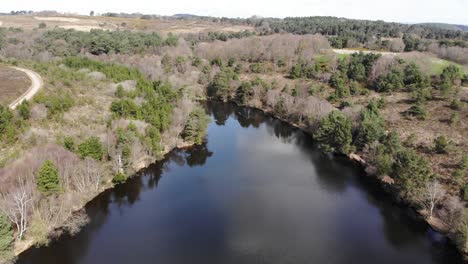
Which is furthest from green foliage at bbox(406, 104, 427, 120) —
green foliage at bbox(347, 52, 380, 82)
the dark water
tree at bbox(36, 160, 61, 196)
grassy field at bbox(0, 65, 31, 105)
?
grassy field at bbox(0, 65, 31, 105)

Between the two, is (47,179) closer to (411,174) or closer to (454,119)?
(411,174)

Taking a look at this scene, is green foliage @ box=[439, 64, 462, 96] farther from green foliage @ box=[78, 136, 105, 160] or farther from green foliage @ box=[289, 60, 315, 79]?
green foliage @ box=[78, 136, 105, 160]

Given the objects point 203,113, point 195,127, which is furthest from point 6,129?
point 203,113

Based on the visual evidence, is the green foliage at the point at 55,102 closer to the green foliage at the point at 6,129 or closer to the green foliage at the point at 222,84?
the green foliage at the point at 6,129

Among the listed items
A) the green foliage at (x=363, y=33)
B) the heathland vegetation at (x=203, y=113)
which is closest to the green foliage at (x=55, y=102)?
the heathland vegetation at (x=203, y=113)

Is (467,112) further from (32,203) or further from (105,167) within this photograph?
(32,203)

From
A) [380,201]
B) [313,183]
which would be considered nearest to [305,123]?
Answer: [313,183]
